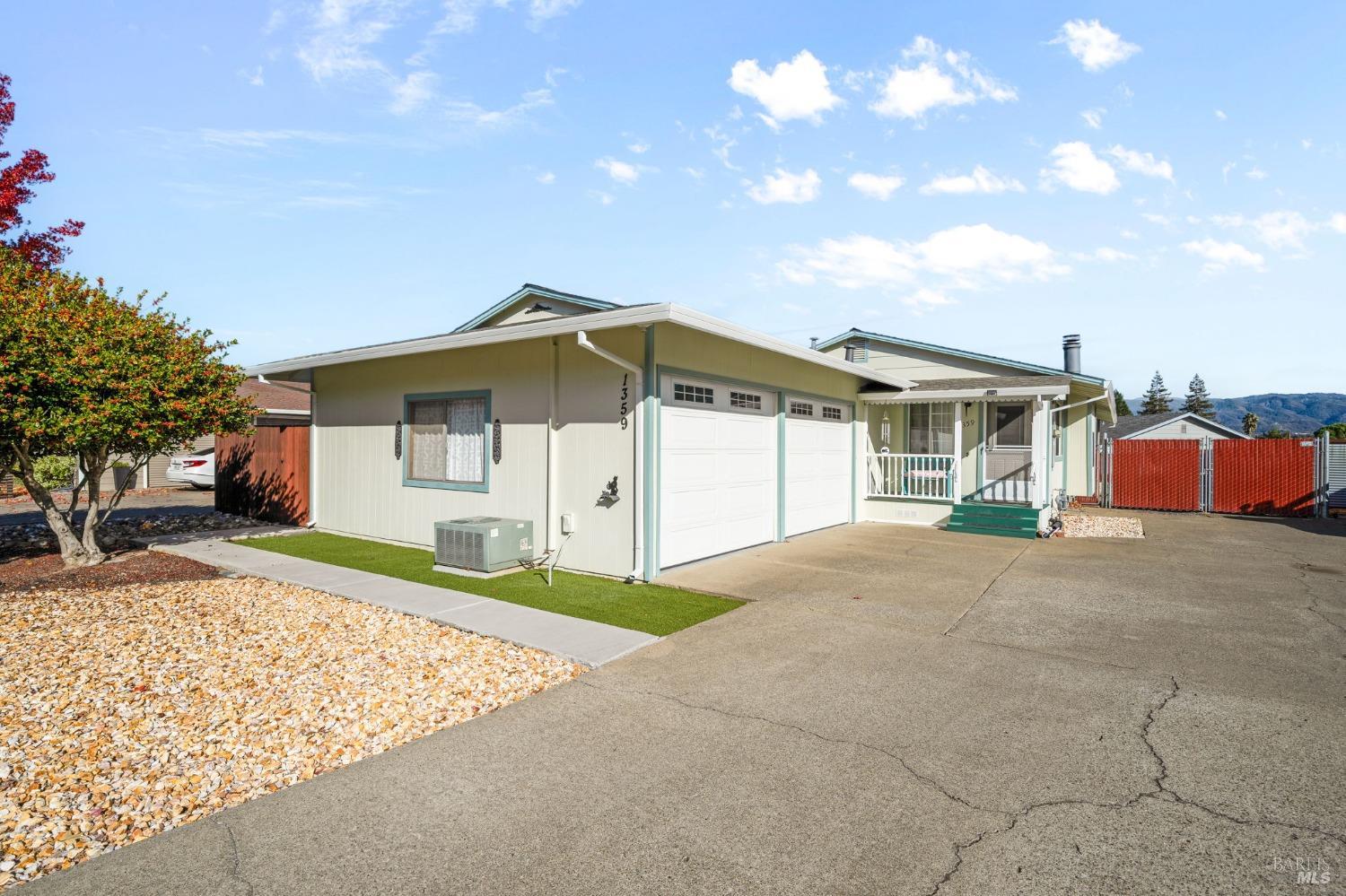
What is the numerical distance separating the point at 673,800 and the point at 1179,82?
10.7m

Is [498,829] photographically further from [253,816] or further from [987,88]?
[987,88]

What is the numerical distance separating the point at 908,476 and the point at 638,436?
27.4 feet

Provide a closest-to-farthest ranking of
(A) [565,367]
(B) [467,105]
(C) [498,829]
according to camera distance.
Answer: (C) [498,829]
(A) [565,367]
(B) [467,105]

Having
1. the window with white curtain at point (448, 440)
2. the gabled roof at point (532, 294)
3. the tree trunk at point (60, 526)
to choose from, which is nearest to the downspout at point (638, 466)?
the window with white curtain at point (448, 440)

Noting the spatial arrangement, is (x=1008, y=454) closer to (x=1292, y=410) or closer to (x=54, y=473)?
(x=54, y=473)

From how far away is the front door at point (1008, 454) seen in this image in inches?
569

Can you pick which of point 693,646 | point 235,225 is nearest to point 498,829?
point 693,646

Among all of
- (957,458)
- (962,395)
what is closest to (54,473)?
(957,458)

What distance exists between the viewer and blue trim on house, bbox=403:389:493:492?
9398 mm

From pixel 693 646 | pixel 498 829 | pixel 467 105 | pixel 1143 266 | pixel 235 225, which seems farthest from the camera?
pixel 1143 266

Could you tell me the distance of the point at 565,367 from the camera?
8469mm

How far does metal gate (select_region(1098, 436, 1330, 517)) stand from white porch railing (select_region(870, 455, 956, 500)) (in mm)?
7060

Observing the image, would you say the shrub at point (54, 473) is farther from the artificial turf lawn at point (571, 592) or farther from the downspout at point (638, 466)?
the downspout at point (638, 466)

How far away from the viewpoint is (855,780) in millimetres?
3348
